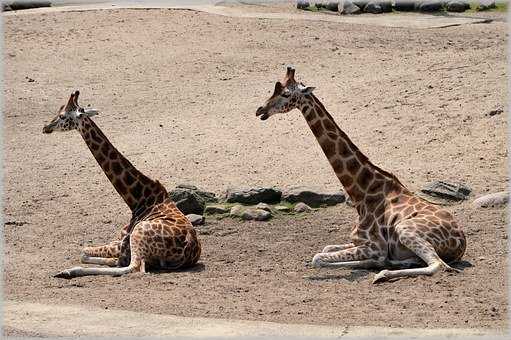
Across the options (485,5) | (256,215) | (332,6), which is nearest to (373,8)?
(332,6)

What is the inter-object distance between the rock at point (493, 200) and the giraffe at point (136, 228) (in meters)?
3.18

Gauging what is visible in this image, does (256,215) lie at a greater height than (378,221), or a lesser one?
lesser

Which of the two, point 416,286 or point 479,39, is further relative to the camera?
point 479,39

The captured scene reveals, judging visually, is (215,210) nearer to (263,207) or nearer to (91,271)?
(263,207)

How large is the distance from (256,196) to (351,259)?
2618 mm

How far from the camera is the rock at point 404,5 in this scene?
2462 cm

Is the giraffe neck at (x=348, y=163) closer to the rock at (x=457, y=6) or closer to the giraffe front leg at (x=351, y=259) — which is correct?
the giraffe front leg at (x=351, y=259)

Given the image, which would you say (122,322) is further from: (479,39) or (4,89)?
(479,39)

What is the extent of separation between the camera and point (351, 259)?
11.9 meters

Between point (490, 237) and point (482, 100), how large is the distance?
5115 mm

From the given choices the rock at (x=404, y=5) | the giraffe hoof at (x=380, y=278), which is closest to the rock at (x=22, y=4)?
the rock at (x=404, y=5)

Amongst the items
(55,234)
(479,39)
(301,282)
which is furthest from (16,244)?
(479,39)

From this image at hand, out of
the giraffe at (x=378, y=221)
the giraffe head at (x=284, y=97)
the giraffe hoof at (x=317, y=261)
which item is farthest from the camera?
the giraffe head at (x=284, y=97)

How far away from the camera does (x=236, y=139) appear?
17359 millimetres
